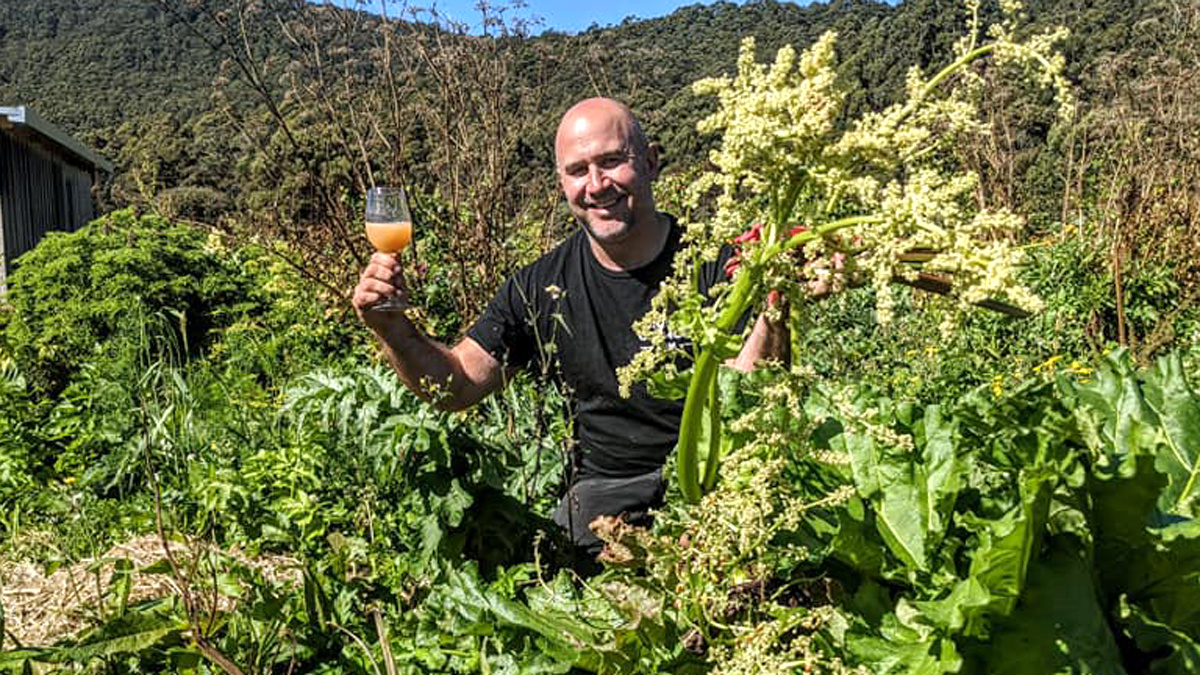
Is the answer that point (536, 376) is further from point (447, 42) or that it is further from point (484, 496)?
point (447, 42)

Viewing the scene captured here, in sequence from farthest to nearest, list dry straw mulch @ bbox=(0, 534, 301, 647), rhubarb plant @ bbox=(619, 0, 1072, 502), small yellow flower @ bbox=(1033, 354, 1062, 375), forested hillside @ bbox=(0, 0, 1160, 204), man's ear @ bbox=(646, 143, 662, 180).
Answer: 1. forested hillside @ bbox=(0, 0, 1160, 204)
2. small yellow flower @ bbox=(1033, 354, 1062, 375)
3. man's ear @ bbox=(646, 143, 662, 180)
4. dry straw mulch @ bbox=(0, 534, 301, 647)
5. rhubarb plant @ bbox=(619, 0, 1072, 502)

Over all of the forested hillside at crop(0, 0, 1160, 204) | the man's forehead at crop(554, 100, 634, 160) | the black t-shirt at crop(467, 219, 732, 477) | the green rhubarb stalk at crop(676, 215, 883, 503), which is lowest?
the black t-shirt at crop(467, 219, 732, 477)

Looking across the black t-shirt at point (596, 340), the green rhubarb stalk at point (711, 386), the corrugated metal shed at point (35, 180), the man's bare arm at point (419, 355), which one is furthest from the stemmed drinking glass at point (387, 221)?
the corrugated metal shed at point (35, 180)

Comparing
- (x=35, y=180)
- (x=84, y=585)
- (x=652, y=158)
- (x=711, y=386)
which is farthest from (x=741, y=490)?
(x=35, y=180)

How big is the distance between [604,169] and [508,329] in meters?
0.62

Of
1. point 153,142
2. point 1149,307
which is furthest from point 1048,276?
point 153,142

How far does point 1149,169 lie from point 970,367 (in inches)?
109

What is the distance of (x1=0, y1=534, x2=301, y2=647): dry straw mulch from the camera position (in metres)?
2.10

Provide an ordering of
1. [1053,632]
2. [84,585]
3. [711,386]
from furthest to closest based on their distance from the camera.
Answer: [84,585]
[711,386]
[1053,632]

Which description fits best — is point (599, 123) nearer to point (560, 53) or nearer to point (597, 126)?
point (597, 126)

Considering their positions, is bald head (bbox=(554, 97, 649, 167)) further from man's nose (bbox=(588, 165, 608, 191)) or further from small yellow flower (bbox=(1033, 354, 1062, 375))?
small yellow flower (bbox=(1033, 354, 1062, 375))

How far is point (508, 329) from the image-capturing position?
3174 mm

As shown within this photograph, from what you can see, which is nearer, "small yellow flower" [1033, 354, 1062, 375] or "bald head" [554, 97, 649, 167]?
"bald head" [554, 97, 649, 167]

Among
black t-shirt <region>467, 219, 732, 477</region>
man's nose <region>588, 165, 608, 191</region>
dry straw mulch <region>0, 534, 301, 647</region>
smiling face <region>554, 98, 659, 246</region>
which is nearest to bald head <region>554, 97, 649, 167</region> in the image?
smiling face <region>554, 98, 659, 246</region>
